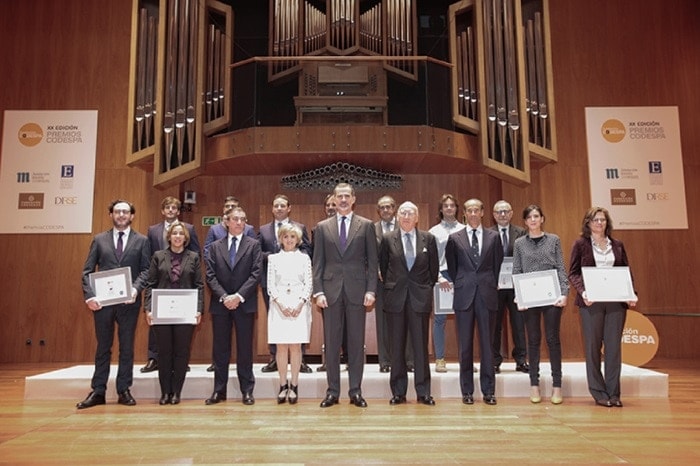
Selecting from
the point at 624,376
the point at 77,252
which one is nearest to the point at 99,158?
the point at 77,252

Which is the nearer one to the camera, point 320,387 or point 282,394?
point 282,394

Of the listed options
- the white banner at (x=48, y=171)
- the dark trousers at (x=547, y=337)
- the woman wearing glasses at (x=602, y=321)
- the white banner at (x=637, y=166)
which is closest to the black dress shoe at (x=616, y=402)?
the woman wearing glasses at (x=602, y=321)

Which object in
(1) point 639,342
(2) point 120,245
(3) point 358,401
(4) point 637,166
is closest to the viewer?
(3) point 358,401

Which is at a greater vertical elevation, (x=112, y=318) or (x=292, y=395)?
(x=112, y=318)

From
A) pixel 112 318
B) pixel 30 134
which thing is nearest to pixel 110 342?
pixel 112 318

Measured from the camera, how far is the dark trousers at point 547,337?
162 inches

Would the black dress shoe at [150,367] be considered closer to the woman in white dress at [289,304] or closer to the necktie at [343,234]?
the woman in white dress at [289,304]

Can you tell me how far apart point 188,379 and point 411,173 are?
3.88 m

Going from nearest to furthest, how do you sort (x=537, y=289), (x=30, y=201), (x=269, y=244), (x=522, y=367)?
(x=537, y=289)
(x=522, y=367)
(x=269, y=244)
(x=30, y=201)

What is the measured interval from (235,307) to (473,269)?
180 centimetres

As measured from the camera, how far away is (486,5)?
6.63 meters

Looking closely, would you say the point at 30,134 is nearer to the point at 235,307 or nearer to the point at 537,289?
the point at 235,307

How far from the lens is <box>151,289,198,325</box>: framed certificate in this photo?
13.6 feet

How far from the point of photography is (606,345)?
4.12 m
